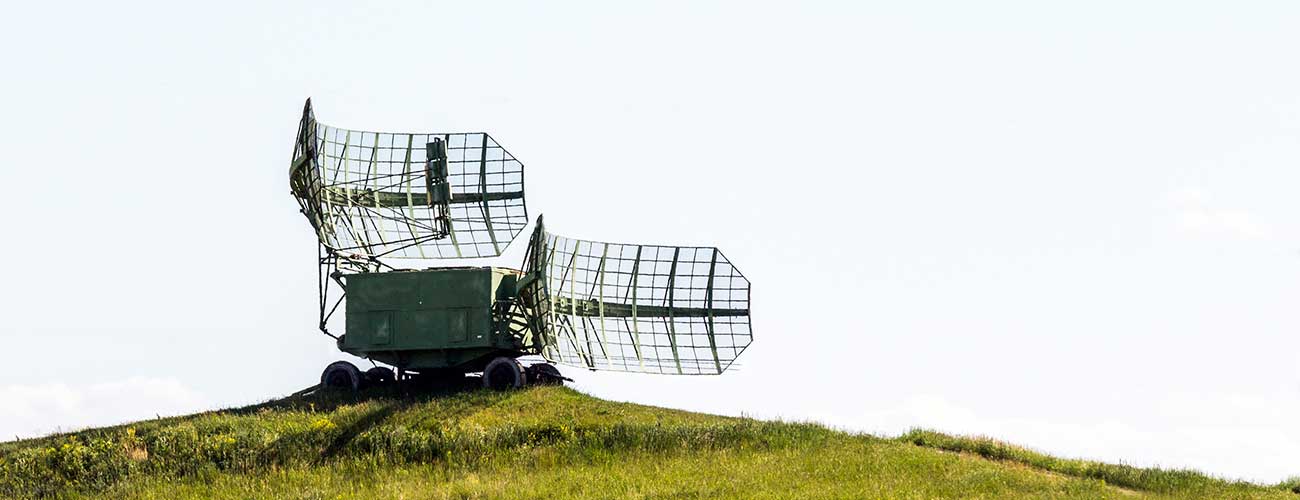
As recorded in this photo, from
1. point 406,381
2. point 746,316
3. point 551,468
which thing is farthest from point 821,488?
point 406,381

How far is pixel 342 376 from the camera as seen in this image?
169 ft

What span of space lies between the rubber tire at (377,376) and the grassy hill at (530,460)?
3269mm

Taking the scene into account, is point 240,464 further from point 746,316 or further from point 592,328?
point 746,316

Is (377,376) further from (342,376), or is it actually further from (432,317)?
(432,317)

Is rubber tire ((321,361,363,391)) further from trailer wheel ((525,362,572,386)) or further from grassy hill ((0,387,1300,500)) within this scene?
trailer wheel ((525,362,572,386))

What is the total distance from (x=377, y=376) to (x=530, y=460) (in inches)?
449

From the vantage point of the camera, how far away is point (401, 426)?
146ft

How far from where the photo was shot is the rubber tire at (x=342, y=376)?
2026 inches

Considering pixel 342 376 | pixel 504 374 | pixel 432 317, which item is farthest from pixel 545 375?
pixel 342 376

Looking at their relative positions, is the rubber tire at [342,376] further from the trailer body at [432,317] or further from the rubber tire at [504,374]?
the rubber tire at [504,374]

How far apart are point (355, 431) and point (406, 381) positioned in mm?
6626

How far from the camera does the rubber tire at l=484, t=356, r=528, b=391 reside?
49344 millimetres

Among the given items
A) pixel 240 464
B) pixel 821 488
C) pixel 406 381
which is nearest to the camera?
pixel 821 488

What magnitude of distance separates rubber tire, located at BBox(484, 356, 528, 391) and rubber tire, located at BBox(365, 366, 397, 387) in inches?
145
